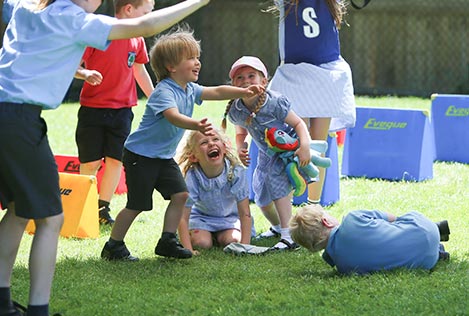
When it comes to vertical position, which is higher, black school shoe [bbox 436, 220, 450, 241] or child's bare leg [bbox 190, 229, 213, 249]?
black school shoe [bbox 436, 220, 450, 241]

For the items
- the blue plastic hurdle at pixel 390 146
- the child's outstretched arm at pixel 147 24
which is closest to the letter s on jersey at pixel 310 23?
the blue plastic hurdle at pixel 390 146

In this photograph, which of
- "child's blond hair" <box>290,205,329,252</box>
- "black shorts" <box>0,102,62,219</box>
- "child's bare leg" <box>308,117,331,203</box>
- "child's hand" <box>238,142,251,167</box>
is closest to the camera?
"black shorts" <box>0,102,62,219</box>

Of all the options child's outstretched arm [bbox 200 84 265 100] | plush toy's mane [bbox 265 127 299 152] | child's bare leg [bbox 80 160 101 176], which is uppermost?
child's outstretched arm [bbox 200 84 265 100]

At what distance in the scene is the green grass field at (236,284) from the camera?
171 inches

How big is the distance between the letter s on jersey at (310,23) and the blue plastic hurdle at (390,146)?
202cm

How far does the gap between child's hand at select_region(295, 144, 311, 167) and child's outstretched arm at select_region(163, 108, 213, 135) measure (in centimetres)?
90

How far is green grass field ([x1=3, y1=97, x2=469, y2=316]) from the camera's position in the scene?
4.34 meters

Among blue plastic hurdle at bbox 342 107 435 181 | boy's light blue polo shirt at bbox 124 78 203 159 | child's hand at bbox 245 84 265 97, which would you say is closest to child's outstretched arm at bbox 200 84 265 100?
child's hand at bbox 245 84 265 97

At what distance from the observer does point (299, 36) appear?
21.2 ft

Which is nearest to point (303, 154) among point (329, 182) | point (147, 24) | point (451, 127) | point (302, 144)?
point (302, 144)

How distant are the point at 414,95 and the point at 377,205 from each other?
8232mm

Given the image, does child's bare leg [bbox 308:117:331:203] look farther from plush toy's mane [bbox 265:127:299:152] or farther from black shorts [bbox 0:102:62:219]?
black shorts [bbox 0:102:62:219]

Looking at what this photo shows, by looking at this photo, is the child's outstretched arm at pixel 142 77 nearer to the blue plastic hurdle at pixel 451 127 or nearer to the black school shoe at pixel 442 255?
the black school shoe at pixel 442 255

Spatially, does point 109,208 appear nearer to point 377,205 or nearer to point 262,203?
point 262,203
